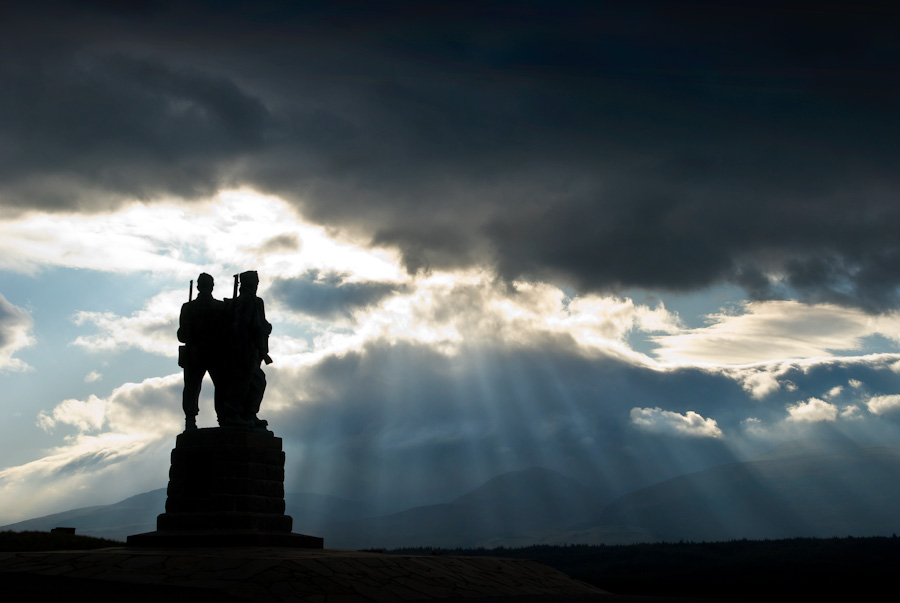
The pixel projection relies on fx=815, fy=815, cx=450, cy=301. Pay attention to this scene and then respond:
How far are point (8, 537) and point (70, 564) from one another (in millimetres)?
13472

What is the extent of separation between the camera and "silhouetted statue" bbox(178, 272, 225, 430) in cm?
2336

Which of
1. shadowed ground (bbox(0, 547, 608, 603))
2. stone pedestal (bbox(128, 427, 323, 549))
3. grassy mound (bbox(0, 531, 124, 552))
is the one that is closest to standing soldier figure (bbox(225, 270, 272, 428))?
stone pedestal (bbox(128, 427, 323, 549))

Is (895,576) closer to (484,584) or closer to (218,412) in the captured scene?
(484,584)

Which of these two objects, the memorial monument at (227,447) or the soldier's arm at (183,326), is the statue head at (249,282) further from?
Answer: the soldier's arm at (183,326)

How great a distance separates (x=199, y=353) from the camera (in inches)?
918

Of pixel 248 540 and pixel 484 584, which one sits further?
pixel 248 540

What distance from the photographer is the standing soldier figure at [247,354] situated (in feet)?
74.8

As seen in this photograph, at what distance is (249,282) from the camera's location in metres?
23.6

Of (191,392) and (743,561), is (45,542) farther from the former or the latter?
(743,561)

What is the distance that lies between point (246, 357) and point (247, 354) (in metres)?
0.09

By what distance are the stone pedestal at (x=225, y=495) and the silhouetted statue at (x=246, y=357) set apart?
1.01 metres

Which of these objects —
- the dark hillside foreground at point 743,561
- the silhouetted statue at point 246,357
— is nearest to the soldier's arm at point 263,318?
the silhouetted statue at point 246,357

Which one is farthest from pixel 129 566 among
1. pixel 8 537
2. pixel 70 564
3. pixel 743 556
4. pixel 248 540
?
pixel 743 556

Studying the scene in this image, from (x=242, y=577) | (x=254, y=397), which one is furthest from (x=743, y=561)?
(x=242, y=577)
